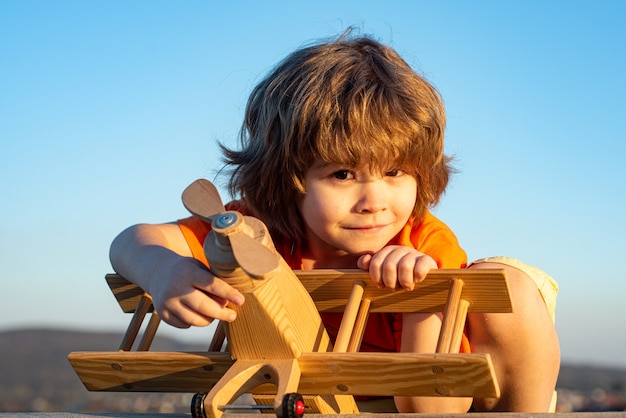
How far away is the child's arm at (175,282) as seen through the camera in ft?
7.58

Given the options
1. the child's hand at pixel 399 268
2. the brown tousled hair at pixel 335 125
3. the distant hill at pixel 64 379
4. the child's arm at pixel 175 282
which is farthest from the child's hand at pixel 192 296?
the distant hill at pixel 64 379

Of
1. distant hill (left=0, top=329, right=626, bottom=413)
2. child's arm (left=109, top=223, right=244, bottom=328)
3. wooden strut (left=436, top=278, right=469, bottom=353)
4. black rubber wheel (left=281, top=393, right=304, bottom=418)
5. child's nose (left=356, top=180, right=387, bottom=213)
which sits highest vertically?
child's nose (left=356, top=180, right=387, bottom=213)

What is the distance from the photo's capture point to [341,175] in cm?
328

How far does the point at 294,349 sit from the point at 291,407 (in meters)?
0.25

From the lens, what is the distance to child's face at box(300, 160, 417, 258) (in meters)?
3.20

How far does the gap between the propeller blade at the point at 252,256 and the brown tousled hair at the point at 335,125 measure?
113 cm

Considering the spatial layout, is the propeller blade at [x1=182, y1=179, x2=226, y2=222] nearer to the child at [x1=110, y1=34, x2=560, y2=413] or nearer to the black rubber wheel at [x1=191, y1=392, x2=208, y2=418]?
the child at [x1=110, y1=34, x2=560, y2=413]

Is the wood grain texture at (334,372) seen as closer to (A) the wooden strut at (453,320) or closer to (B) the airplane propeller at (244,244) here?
(A) the wooden strut at (453,320)

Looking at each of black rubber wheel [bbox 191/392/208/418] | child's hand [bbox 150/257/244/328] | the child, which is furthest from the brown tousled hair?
black rubber wheel [bbox 191/392/208/418]

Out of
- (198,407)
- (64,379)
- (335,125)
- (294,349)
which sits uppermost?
(335,125)

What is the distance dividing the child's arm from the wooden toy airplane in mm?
60

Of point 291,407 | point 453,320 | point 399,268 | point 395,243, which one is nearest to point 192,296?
point 291,407

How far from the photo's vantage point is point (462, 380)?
7.41 ft

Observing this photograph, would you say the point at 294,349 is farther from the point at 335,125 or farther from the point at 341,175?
the point at 335,125
